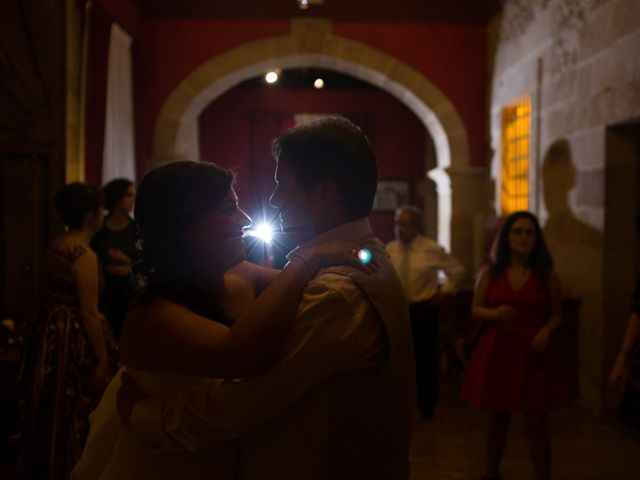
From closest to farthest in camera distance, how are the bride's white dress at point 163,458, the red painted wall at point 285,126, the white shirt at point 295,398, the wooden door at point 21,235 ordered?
the white shirt at point 295,398
the bride's white dress at point 163,458
the wooden door at point 21,235
the red painted wall at point 285,126

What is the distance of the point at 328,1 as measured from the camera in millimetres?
6590

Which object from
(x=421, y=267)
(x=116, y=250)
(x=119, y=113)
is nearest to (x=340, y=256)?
(x=116, y=250)

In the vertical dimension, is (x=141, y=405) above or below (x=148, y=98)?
below

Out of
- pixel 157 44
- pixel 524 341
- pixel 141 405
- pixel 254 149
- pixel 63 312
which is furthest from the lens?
pixel 254 149

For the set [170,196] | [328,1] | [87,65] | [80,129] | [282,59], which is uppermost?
[328,1]

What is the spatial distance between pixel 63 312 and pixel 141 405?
165cm

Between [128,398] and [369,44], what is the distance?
5.87m

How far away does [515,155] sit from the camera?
19.9ft

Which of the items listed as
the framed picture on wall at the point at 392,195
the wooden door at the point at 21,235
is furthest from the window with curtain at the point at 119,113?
the framed picture on wall at the point at 392,195

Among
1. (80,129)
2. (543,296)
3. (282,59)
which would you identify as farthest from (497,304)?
(282,59)

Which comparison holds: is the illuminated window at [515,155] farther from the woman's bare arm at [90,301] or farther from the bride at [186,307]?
the bride at [186,307]

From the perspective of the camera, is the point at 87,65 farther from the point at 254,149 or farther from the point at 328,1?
the point at 254,149

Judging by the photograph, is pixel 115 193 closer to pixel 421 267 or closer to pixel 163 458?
pixel 421 267

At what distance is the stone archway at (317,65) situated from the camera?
260 inches
